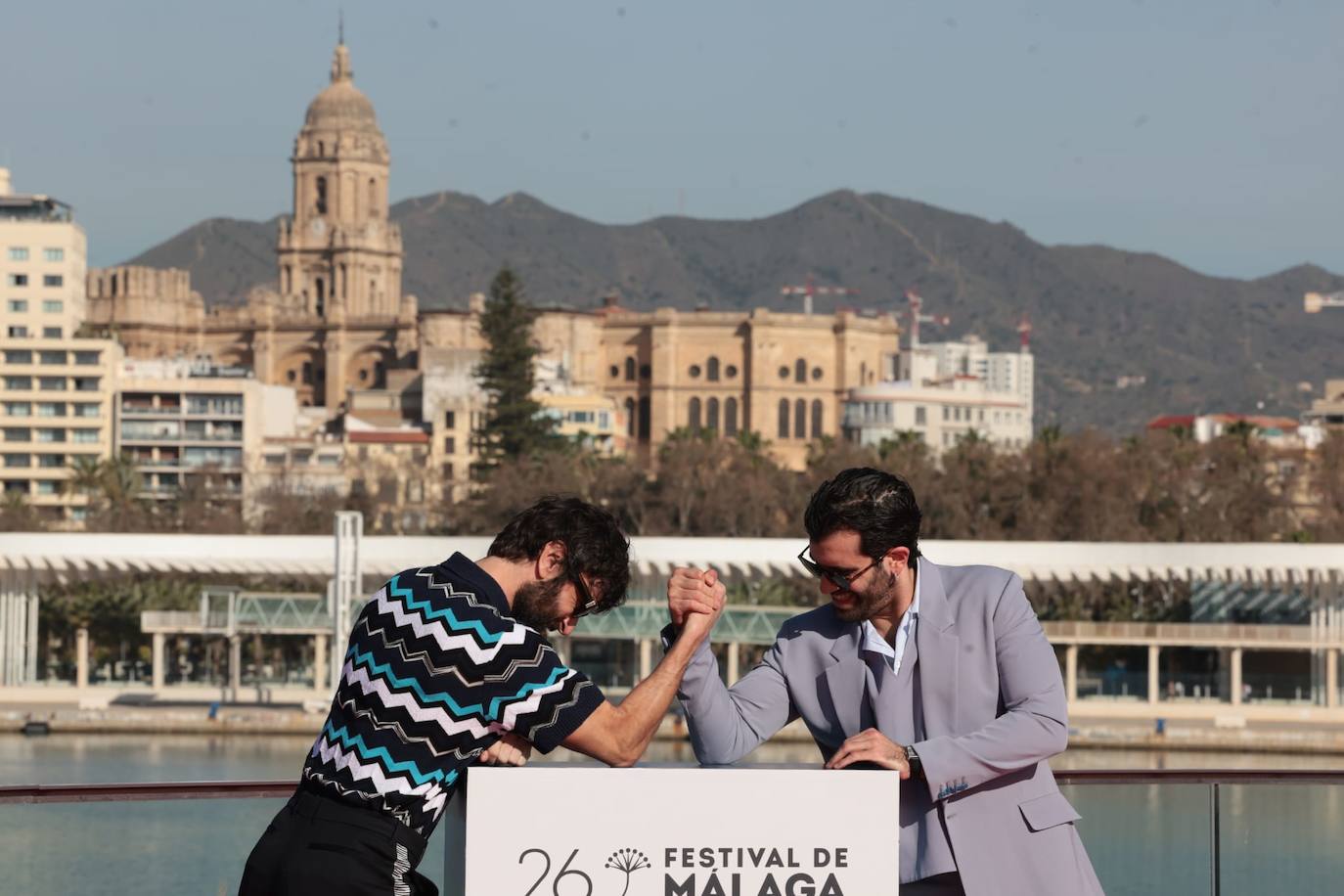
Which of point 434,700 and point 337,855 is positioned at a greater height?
point 434,700

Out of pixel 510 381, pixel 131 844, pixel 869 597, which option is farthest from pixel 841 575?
pixel 510 381

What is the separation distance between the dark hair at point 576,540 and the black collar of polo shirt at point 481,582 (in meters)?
0.06

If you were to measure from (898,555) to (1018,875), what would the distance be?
2.05ft

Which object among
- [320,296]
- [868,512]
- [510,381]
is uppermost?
[320,296]

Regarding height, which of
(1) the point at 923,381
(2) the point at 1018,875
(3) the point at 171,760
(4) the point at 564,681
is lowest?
(3) the point at 171,760

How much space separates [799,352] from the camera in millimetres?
114438

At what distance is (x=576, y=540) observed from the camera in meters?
3.97

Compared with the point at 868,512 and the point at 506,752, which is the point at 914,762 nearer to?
the point at 868,512

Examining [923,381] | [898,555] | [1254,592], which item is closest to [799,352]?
[923,381]

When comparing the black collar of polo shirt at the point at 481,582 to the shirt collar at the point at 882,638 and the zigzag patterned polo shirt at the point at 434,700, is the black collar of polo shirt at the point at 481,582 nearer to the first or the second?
the zigzag patterned polo shirt at the point at 434,700

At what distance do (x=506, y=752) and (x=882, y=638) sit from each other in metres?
0.80

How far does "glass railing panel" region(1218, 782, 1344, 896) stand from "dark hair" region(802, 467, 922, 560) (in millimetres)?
1824

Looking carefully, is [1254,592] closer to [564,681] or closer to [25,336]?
[564,681]

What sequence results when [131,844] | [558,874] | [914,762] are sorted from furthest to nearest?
1. [131,844]
2. [914,762]
3. [558,874]
